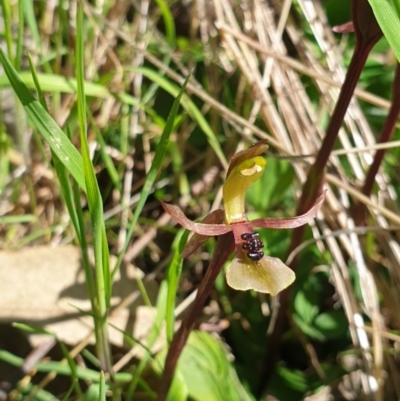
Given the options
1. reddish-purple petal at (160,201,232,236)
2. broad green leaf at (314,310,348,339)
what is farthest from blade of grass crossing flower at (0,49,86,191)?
broad green leaf at (314,310,348,339)

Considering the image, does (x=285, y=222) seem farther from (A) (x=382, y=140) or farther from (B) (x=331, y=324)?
(B) (x=331, y=324)

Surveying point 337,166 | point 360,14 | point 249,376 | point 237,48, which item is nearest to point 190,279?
point 249,376

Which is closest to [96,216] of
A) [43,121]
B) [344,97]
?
[43,121]

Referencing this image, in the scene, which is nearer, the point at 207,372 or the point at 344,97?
the point at 344,97

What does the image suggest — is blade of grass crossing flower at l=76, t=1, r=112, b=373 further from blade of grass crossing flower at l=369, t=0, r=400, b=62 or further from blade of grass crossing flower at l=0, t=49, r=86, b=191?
blade of grass crossing flower at l=369, t=0, r=400, b=62

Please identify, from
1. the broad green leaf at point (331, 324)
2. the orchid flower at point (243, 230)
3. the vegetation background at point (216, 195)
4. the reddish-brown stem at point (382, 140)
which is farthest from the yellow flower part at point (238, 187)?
the broad green leaf at point (331, 324)

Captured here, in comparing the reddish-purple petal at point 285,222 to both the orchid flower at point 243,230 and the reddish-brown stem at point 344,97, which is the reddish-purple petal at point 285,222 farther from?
the reddish-brown stem at point 344,97

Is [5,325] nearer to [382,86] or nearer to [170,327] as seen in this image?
[170,327]
